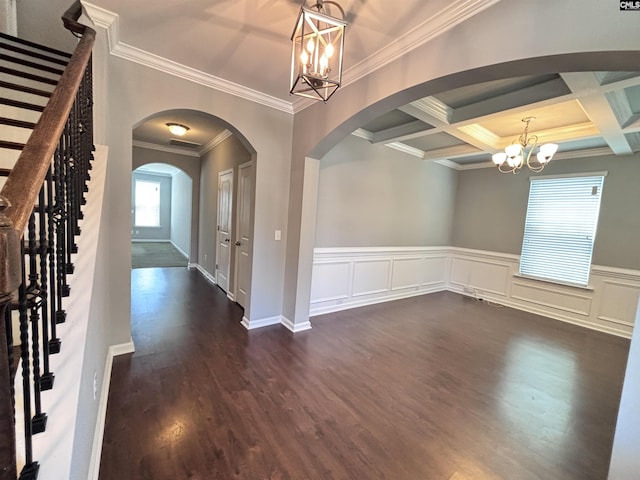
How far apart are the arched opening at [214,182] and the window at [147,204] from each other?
3.55 metres

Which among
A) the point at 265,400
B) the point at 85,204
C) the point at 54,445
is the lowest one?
the point at 265,400

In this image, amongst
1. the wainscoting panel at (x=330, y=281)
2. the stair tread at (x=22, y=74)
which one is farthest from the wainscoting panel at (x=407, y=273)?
the stair tread at (x=22, y=74)

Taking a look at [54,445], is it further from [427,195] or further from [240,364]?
[427,195]

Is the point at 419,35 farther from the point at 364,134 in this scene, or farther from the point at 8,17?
the point at 8,17

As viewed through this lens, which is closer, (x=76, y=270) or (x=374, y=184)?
(x=76, y=270)

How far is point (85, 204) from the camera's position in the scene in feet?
5.56

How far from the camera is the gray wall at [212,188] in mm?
4539

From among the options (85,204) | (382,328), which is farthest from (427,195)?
(85,204)

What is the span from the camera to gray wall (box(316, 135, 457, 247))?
403cm

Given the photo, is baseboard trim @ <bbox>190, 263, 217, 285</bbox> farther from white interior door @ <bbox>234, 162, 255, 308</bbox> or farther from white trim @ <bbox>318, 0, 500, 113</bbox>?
white trim @ <bbox>318, 0, 500, 113</bbox>

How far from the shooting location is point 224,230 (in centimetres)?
508

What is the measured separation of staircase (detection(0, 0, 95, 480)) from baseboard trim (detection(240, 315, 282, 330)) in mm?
2206

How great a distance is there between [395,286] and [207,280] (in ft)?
12.6

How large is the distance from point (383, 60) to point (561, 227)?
14.6 ft
